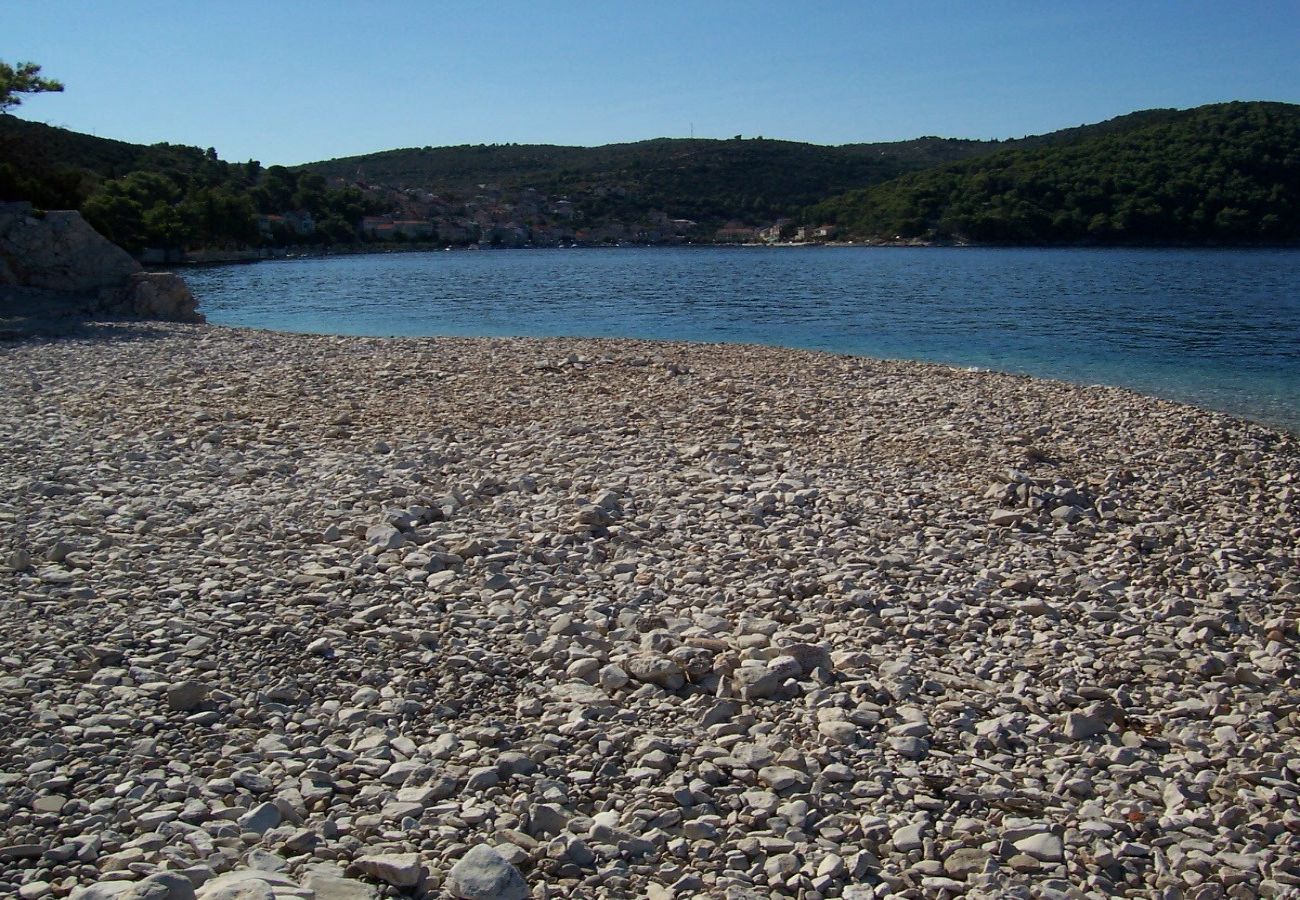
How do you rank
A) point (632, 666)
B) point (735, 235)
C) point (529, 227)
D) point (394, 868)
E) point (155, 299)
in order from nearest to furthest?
point (394, 868)
point (632, 666)
point (155, 299)
point (735, 235)
point (529, 227)

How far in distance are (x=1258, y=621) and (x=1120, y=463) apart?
4.23 metres

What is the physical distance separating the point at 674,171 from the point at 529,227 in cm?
2264

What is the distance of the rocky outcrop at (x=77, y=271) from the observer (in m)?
21.9

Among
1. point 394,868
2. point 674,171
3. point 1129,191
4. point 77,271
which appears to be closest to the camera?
point 394,868

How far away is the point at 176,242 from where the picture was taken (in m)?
64.3

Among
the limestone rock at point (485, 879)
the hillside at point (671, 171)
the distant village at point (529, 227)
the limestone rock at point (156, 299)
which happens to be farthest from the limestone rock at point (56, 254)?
the hillside at point (671, 171)

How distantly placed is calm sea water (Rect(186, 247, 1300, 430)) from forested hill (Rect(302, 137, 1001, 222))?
5249 centimetres

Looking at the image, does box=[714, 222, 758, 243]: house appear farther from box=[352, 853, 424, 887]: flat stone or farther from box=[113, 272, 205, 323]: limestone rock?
box=[352, 853, 424, 887]: flat stone

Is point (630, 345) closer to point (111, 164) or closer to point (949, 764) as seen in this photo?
point (949, 764)

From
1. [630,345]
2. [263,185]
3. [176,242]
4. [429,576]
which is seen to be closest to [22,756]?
[429,576]

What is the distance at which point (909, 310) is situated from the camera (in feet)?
112

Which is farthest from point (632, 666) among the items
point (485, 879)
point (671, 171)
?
point (671, 171)

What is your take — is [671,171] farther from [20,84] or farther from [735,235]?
[20,84]

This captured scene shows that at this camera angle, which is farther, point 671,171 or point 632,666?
point 671,171
